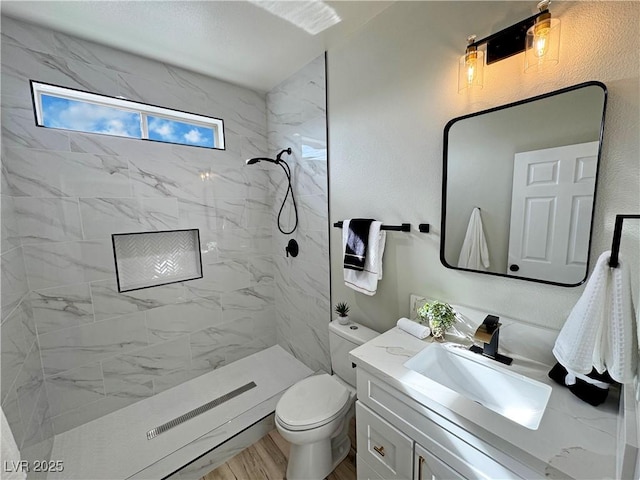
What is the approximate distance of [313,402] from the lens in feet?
4.90

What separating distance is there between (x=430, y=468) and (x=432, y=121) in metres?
1.49

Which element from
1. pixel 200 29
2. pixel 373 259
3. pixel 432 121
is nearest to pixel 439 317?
pixel 373 259

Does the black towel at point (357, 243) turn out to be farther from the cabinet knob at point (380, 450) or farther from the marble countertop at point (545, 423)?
the cabinet knob at point (380, 450)

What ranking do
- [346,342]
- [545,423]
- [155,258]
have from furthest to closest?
[155,258] < [346,342] < [545,423]

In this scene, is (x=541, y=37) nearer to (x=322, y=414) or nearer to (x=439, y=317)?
(x=439, y=317)

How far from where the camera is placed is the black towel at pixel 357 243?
159 centimetres

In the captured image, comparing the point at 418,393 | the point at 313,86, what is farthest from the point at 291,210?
the point at 418,393

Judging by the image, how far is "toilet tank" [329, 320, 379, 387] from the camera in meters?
1.64

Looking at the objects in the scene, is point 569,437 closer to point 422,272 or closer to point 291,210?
point 422,272

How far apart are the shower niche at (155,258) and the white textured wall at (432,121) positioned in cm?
124

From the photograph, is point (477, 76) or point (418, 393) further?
point (477, 76)

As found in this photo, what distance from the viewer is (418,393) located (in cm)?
95

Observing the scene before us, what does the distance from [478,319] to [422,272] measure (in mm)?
343

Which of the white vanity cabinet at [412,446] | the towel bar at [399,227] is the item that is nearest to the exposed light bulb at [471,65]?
the towel bar at [399,227]
